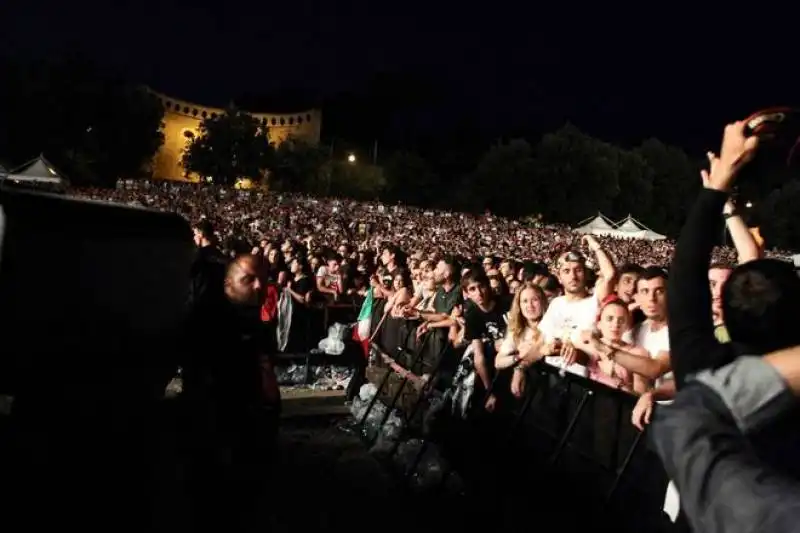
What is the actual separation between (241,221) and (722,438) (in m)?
26.8

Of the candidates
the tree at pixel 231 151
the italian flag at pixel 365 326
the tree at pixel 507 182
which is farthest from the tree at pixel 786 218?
the italian flag at pixel 365 326

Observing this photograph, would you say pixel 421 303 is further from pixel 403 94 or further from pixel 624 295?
pixel 403 94

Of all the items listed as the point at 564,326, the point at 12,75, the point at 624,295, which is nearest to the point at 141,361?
the point at 564,326

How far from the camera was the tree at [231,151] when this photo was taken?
70.9m

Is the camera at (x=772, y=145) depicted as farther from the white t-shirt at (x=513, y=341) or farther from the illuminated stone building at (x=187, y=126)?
the illuminated stone building at (x=187, y=126)

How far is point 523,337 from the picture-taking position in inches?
208

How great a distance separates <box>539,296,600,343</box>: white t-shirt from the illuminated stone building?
86110mm

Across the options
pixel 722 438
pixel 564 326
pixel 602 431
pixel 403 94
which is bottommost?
pixel 602 431

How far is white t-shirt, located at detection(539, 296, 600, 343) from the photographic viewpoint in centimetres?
495

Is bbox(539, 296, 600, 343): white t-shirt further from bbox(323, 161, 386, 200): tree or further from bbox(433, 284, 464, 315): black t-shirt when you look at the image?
bbox(323, 161, 386, 200): tree

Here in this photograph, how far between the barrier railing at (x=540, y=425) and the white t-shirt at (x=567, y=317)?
1.11ft

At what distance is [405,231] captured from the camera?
31797mm

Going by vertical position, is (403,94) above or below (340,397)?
above

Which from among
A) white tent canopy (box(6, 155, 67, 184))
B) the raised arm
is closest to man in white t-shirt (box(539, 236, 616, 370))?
the raised arm
